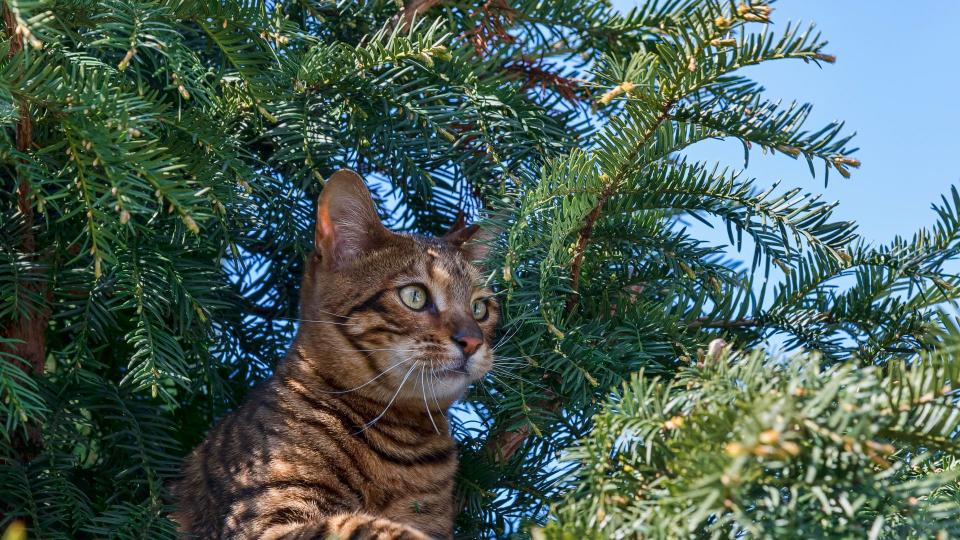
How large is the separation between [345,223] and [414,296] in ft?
0.83

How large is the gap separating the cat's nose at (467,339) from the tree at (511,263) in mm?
98

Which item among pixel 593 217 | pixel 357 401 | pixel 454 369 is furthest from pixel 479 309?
pixel 593 217

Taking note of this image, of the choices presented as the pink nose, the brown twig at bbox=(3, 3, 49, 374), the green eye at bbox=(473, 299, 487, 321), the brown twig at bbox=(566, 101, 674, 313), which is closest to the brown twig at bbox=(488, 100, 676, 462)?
the brown twig at bbox=(566, 101, 674, 313)

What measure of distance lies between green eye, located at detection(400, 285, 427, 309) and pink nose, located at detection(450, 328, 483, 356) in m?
0.19

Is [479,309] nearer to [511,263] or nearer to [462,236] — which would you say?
[462,236]

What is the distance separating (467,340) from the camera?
7.17ft

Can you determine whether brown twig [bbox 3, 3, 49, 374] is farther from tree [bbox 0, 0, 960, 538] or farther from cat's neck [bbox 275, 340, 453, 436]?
cat's neck [bbox 275, 340, 453, 436]

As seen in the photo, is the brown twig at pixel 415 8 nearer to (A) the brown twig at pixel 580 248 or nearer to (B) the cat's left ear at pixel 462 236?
(B) the cat's left ear at pixel 462 236

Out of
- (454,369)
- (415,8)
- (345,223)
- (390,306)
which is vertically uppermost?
(415,8)

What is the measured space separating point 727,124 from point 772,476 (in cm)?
59

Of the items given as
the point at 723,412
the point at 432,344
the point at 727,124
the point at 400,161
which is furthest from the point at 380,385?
the point at 723,412

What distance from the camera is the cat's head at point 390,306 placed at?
217 cm

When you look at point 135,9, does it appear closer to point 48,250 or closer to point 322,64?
point 322,64

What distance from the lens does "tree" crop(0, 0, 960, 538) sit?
3.17 feet
